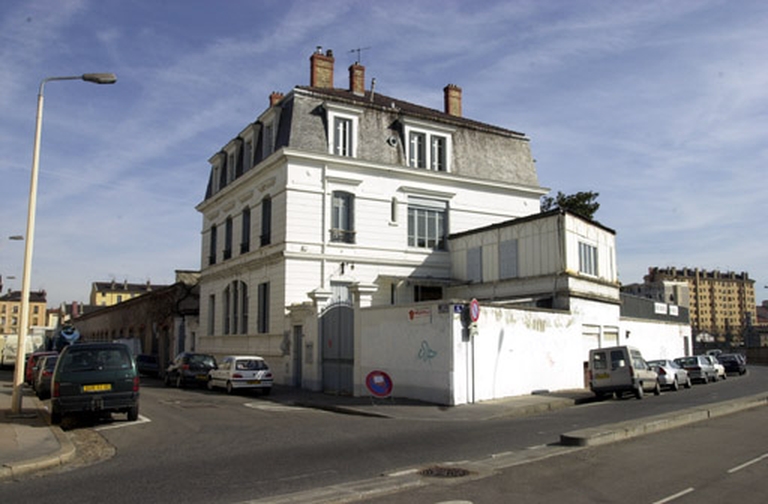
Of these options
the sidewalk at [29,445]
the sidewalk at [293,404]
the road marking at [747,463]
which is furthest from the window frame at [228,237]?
the road marking at [747,463]

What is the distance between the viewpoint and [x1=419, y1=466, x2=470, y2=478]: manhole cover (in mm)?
8977

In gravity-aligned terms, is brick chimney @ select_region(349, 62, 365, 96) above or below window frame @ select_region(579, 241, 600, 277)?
above

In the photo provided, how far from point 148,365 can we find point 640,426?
31.9m

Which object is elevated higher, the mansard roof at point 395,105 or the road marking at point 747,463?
the mansard roof at point 395,105

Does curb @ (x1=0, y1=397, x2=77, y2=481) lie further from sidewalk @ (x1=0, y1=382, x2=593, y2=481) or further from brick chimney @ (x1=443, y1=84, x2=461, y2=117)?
brick chimney @ (x1=443, y1=84, x2=461, y2=117)

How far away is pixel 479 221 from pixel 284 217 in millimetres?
10122

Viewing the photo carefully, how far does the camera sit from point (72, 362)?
14500mm

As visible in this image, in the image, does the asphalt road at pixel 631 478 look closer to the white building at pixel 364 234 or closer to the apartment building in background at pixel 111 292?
the white building at pixel 364 234

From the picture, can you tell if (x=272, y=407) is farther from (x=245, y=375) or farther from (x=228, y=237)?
(x=228, y=237)

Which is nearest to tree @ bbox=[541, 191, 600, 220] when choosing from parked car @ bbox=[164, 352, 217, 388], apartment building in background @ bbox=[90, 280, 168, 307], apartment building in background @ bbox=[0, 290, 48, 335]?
parked car @ bbox=[164, 352, 217, 388]

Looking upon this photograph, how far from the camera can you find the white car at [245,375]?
2373 centimetres

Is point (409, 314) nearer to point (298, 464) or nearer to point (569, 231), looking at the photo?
point (569, 231)

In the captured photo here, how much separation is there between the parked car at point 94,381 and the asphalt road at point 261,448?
514mm

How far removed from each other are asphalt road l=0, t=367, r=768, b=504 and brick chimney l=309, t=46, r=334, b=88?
63.0 ft
